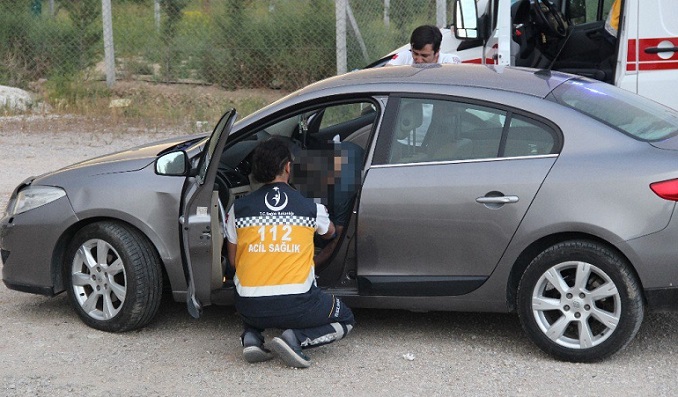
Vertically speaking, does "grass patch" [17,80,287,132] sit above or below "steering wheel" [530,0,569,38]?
below

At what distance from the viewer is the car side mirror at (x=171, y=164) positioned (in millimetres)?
5719

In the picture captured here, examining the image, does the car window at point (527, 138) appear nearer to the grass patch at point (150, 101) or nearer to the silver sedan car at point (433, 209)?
the silver sedan car at point (433, 209)

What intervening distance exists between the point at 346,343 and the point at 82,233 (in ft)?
5.28

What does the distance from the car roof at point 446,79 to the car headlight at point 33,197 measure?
1.52m

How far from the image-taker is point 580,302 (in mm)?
5137

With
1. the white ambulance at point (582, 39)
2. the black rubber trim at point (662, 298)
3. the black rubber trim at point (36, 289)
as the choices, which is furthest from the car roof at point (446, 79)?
the white ambulance at point (582, 39)

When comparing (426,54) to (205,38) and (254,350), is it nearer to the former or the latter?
(254,350)

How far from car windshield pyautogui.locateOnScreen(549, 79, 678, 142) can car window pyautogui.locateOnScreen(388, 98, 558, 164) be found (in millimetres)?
262

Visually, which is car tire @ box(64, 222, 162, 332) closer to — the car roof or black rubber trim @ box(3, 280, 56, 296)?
black rubber trim @ box(3, 280, 56, 296)

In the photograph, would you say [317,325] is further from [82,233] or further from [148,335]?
[82,233]

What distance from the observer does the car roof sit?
555 cm

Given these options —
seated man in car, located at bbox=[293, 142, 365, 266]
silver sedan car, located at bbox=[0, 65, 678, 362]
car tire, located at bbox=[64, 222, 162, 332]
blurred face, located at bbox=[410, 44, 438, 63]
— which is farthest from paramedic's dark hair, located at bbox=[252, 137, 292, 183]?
blurred face, located at bbox=[410, 44, 438, 63]

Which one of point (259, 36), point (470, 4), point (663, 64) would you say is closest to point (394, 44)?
point (259, 36)

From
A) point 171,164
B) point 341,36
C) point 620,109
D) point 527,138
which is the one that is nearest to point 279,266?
point 171,164
